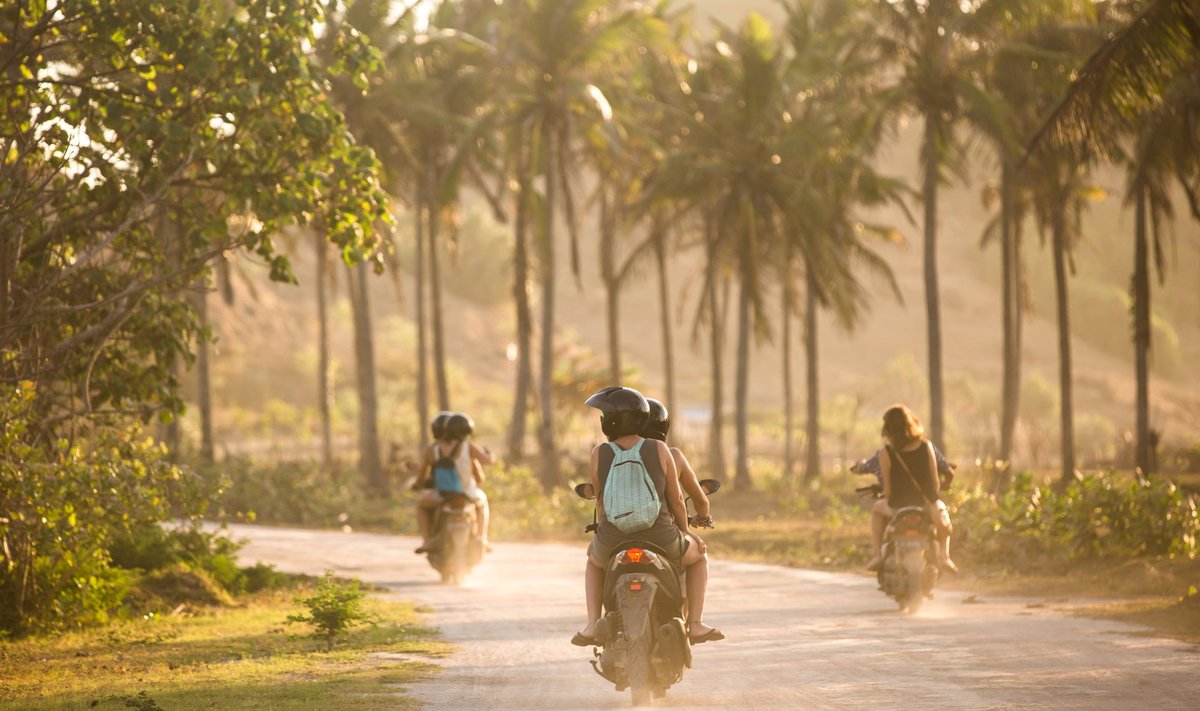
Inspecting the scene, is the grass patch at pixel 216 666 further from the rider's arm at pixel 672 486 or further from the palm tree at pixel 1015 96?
the palm tree at pixel 1015 96

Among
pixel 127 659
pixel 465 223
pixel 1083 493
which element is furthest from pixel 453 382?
pixel 127 659

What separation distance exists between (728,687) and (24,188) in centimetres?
657

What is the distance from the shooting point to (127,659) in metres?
10.6

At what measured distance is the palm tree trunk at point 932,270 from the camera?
3014cm

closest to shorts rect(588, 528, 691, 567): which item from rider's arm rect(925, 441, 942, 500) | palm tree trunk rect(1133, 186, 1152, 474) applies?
rider's arm rect(925, 441, 942, 500)

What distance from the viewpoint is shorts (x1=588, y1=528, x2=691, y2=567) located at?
841 cm

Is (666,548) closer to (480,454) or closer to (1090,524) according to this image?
(480,454)

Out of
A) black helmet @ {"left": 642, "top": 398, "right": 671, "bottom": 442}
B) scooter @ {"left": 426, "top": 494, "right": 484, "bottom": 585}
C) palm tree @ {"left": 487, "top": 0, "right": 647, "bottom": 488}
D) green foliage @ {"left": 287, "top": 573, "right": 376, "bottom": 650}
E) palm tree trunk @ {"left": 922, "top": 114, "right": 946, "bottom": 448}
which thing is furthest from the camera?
palm tree @ {"left": 487, "top": 0, "right": 647, "bottom": 488}

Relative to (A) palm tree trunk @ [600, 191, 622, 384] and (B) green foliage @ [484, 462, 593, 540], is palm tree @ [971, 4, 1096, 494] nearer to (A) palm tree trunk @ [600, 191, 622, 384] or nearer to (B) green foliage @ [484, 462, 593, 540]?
(B) green foliage @ [484, 462, 593, 540]

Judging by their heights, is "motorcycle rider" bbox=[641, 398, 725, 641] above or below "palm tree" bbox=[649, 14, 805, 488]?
below

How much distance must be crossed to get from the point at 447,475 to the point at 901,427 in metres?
5.69

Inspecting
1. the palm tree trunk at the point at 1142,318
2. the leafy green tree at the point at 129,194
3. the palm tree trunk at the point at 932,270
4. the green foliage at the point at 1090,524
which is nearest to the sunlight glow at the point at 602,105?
the palm tree trunk at the point at 932,270

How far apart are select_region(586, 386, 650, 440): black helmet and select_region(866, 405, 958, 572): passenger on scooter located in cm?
457

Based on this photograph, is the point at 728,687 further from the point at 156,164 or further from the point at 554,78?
the point at 554,78
